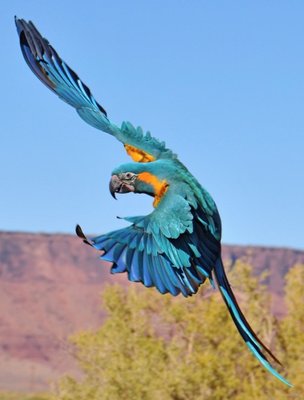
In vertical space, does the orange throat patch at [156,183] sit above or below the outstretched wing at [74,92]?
below

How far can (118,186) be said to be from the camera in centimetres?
607

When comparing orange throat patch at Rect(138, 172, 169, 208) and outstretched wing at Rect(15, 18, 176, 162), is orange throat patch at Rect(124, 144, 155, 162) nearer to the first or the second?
outstretched wing at Rect(15, 18, 176, 162)

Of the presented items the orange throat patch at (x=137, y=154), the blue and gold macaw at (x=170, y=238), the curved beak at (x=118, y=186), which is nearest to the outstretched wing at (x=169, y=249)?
the blue and gold macaw at (x=170, y=238)

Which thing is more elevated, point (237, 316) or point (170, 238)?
point (170, 238)

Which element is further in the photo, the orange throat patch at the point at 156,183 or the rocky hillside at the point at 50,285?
the rocky hillside at the point at 50,285

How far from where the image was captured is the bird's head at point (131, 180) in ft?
19.3

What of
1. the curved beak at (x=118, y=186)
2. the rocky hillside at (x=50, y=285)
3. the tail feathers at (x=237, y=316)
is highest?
the rocky hillside at (x=50, y=285)

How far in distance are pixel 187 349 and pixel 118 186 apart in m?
18.1

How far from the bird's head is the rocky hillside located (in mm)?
89827

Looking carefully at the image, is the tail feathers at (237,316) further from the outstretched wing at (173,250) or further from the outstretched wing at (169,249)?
the outstretched wing at (169,249)

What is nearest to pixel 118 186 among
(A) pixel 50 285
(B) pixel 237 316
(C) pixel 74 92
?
(C) pixel 74 92

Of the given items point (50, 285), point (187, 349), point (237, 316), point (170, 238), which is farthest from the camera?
point (50, 285)

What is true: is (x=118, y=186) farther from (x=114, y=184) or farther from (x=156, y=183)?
(x=156, y=183)

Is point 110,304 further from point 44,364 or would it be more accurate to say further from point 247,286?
point 44,364
